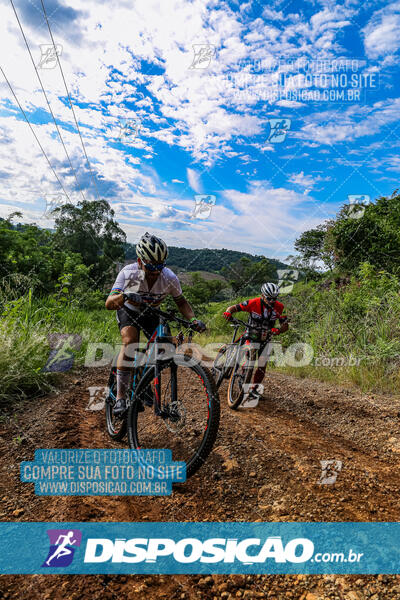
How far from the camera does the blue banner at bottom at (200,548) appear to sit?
6.27ft

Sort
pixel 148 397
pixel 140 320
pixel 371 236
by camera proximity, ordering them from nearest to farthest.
Result: pixel 148 397, pixel 140 320, pixel 371 236

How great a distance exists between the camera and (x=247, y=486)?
2.71m

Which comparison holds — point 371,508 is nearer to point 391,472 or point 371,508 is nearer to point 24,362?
point 391,472

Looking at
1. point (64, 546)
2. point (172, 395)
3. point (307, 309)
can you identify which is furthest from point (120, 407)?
point (307, 309)

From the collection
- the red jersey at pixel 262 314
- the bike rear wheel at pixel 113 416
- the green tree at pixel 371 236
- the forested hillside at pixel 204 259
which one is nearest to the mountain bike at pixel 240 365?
the red jersey at pixel 262 314

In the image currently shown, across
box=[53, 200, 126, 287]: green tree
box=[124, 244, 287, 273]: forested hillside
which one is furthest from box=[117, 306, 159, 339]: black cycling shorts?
box=[53, 200, 126, 287]: green tree

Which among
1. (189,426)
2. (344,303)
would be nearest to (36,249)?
(189,426)

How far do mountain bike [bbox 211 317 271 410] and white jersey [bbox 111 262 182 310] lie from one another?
1806mm

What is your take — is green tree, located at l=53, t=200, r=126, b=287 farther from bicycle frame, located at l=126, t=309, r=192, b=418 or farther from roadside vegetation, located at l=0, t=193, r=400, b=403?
bicycle frame, located at l=126, t=309, r=192, b=418

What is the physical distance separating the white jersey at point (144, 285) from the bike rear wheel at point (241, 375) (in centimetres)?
202

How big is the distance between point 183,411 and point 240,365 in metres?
2.52

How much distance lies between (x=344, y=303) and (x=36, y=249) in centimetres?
795

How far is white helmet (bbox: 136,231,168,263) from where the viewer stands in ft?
11.2

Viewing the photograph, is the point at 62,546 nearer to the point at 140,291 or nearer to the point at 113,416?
the point at 113,416
